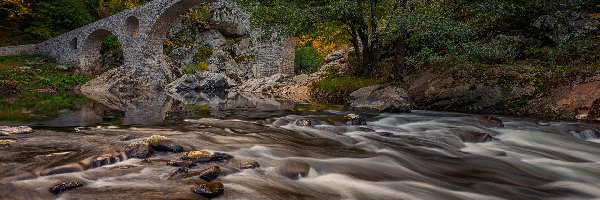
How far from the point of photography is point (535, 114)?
10.6 meters

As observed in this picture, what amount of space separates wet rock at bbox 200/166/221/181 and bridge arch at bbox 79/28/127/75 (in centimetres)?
3259

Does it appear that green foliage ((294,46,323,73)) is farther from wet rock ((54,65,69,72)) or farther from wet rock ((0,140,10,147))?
wet rock ((0,140,10,147))

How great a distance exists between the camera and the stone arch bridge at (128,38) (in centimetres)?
2820

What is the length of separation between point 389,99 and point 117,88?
72.5 feet

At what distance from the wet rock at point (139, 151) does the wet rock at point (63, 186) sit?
45.4 inches

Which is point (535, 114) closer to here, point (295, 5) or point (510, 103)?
point (510, 103)

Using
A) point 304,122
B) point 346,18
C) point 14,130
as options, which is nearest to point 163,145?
point 14,130

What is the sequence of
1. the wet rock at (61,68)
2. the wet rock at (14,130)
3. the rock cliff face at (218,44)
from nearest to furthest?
the wet rock at (14,130) < the rock cliff face at (218,44) < the wet rock at (61,68)

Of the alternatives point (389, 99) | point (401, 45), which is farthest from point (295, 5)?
point (389, 99)

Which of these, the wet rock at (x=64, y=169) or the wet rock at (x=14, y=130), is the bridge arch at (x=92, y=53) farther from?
the wet rock at (x=64, y=169)

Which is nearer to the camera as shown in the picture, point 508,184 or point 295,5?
point 508,184

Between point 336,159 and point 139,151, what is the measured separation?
8.49ft

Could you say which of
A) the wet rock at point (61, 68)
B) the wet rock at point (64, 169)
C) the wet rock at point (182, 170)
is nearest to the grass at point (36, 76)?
the wet rock at point (61, 68)

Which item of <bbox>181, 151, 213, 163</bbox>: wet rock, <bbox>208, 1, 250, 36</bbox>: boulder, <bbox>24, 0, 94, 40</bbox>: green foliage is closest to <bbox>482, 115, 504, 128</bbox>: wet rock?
<bbox>181, 151, 213, 163</bbox>: wet rock
